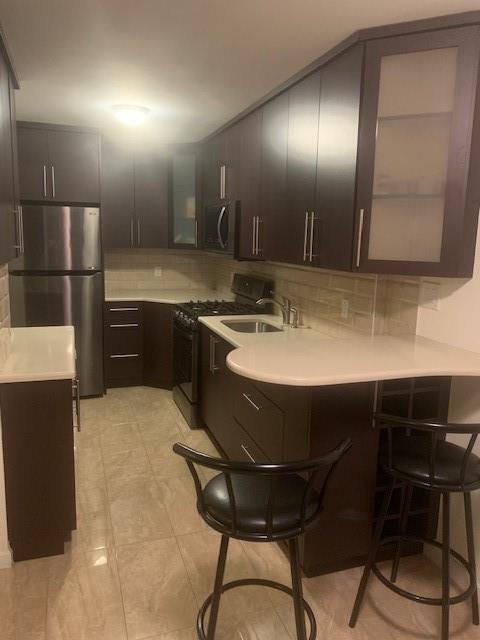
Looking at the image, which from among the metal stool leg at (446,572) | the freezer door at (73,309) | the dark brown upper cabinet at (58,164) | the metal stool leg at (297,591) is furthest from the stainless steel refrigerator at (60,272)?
the metal stool leg at (446,572)

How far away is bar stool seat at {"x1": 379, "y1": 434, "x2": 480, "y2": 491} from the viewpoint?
1.64 meters

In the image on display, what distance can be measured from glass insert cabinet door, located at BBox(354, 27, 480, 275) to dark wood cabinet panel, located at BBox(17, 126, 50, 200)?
281 centimetres

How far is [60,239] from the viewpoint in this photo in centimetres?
393

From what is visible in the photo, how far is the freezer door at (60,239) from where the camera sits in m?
3.86

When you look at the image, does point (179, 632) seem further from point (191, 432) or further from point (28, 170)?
point (28, 170)

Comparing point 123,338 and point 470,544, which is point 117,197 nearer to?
point 123,338

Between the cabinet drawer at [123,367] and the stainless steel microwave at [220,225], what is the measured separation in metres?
1.27

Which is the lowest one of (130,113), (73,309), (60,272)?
(73,309)

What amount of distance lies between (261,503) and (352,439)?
0.71 m

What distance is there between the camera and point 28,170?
380cm

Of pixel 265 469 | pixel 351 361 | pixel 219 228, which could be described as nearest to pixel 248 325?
pixel 219 228

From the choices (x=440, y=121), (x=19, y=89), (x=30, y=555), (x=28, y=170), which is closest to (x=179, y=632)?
(x=30, y=555)

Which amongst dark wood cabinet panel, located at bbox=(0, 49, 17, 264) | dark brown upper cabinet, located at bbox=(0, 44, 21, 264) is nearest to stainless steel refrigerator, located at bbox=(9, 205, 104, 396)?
dark brown upper cabinet, located at bbox=(0, 44, 21, 264)

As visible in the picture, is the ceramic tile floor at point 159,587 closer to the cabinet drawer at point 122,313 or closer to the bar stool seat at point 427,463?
the bar stool seat at point 427,463
